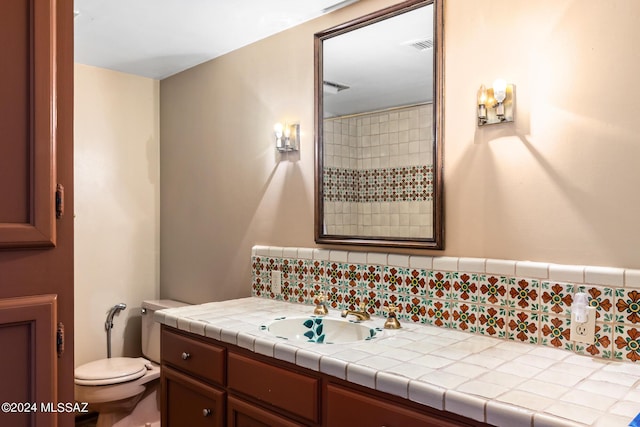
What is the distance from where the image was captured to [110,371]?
2.75m

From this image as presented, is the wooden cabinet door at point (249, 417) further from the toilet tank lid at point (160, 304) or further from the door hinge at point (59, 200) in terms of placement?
the toilet tank lid at point (160, 304)

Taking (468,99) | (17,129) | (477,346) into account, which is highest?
(468,99)

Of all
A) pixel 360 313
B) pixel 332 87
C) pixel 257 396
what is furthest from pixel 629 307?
pixel 332 87

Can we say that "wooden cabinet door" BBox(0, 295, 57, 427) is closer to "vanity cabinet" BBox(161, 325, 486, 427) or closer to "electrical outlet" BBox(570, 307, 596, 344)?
"vanity cabinet" BBox(161, 325, 486, 427)

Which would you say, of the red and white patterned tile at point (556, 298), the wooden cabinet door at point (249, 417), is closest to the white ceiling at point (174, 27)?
the red and white patterned tile at point (556, 298)

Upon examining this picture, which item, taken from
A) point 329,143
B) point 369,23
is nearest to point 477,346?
point 329,143

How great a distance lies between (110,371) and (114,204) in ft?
3.55

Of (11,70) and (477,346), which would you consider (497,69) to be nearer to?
(477,346)

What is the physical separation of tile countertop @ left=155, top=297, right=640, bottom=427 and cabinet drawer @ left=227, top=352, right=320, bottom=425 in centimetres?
6

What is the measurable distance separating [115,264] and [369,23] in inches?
89.0

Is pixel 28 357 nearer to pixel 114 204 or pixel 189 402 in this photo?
pixel 189 402

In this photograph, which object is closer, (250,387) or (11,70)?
(11,70)

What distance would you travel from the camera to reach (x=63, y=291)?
112 centimetres

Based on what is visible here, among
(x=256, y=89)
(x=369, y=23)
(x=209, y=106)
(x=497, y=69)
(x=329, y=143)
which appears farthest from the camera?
(x=209, y=106)
